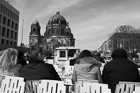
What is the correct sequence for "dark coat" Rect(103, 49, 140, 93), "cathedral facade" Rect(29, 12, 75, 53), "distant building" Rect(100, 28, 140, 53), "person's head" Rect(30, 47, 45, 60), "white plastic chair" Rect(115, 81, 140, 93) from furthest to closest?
"cathedral facade" Rect(29, 12, 75, 53) < "distant building" Rect(100, 28, 140, 53) < "person's head" Rect(30, 47, 45, 60) < "dark coat" Rect(103, 49, 140, 93) < "white plastic chair" Rect(115, 81, 140, 93)

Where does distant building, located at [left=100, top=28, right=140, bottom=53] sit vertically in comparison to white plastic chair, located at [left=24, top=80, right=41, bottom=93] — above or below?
above

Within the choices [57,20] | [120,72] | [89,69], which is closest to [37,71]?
[89,69]

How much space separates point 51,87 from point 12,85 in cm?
85

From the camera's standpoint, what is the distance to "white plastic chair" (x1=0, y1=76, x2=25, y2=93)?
2670mm

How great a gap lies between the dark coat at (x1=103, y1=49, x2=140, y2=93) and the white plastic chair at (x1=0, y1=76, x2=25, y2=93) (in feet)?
6.23

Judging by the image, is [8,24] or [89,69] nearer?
[89,69]

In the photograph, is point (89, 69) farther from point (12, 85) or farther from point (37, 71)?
point (12, 85)

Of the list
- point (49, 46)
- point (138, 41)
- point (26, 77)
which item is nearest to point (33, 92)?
point (26, 77)

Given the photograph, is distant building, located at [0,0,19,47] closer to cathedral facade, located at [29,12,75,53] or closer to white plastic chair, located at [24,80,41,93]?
white plastic chair, located at [24,80,41,93]

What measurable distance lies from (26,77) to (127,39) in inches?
1804

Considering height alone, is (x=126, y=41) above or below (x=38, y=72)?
above

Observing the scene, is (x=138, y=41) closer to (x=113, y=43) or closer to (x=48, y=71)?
(x=113, y=43)

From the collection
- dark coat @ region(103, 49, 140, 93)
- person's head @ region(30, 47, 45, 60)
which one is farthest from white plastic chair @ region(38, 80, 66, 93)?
dark coat @ region(103, 49, 140, 93)

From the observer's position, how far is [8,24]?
3791 centimetres
